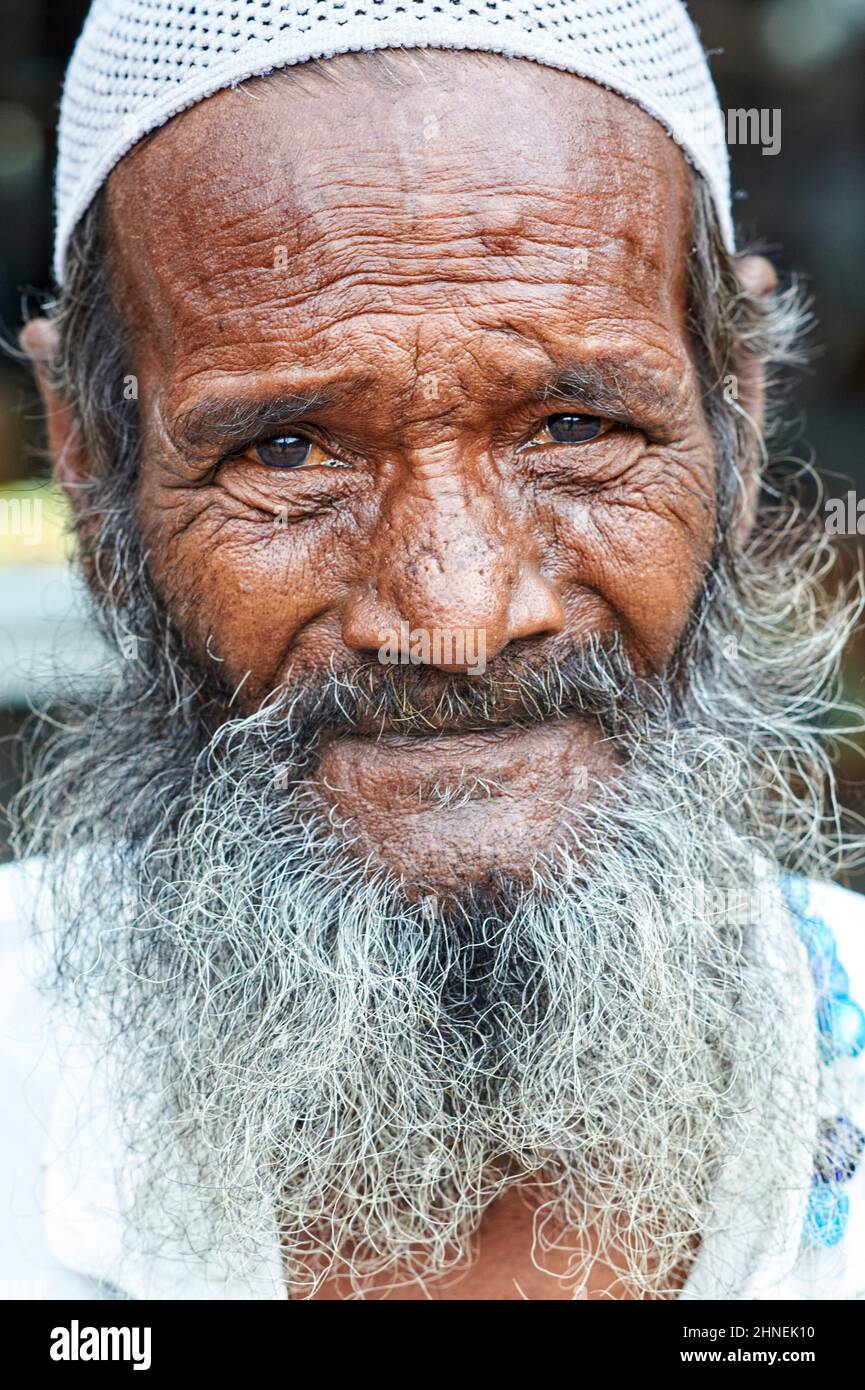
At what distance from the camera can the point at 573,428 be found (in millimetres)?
1767

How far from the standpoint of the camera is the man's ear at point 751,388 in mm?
2170

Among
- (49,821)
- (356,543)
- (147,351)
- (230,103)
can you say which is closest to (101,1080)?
(49,821)

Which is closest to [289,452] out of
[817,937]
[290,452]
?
[290,452]

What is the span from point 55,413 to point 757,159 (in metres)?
3.32

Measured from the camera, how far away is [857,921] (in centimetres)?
222

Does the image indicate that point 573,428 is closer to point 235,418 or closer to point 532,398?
point 532,398

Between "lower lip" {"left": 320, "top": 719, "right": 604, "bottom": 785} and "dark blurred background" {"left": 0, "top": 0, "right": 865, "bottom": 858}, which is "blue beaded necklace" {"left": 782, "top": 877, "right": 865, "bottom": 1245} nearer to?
"lower lip" {"left": 320, "top": 719, "right": 604, "bottom": 785}

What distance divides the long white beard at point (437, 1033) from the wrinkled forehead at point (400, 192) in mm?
574

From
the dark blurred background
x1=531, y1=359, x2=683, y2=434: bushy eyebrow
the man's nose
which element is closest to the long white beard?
the man's nose

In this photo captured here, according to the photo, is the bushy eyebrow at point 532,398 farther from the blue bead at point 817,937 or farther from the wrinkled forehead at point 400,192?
the blue bead at point 817,937

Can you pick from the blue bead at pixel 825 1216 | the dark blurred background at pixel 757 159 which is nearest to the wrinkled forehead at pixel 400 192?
the blue bead at pixel 825 1216

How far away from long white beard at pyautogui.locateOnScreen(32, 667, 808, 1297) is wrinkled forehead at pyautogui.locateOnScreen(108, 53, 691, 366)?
57cm

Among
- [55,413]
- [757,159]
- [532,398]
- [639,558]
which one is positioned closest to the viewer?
[532,398]

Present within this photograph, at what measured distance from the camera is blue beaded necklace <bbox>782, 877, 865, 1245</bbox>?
6.19 ft
